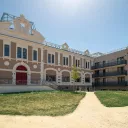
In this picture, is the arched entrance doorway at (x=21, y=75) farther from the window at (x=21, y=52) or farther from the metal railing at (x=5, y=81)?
the window at (x=21, y=52)

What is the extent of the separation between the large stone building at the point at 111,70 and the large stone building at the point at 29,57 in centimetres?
934

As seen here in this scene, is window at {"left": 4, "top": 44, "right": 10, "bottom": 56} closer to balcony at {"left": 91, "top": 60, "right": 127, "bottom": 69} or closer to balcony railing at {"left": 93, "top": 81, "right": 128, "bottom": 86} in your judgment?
balcony at {"left": 91, "top": 60, "right": 127, "bottom": 69}

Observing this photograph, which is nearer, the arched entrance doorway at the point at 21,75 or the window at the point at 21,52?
the arched entrance doorway at the point at 21,75

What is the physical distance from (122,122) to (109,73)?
36.4 metres

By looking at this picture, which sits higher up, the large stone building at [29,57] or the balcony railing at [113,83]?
the large stone building at [29,57]

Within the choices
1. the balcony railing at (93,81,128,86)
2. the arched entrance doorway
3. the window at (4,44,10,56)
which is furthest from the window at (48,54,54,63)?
the balcony railing at (93,81,128,86)

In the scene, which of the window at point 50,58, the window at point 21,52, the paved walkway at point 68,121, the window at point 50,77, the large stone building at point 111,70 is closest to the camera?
the paved walkway at point 68,121

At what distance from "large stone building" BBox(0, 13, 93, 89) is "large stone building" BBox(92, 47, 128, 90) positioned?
30.6 ft

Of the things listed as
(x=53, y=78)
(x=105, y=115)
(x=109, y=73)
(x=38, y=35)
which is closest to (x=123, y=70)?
(x=109, y=73)

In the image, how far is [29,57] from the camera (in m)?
35.3

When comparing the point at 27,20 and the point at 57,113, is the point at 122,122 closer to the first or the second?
the point at 57,113

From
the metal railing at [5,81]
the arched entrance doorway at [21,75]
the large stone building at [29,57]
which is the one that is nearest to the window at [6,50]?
the large stone building at [29,57]

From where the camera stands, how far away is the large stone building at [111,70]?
45.3 m

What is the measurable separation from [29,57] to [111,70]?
77.6 ft
